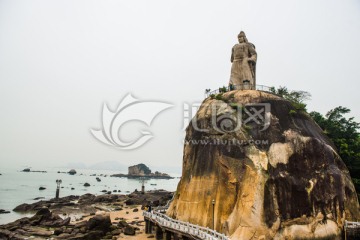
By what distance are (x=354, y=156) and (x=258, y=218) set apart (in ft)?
49.9

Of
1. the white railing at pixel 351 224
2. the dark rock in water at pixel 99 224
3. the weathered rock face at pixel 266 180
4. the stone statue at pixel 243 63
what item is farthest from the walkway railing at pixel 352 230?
the dark rock in water at pixel 99 224

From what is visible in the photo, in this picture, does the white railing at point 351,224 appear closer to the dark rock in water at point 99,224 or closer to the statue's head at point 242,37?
the statue's head at point 242,37

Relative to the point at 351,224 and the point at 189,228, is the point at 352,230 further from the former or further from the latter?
the point at 189,228

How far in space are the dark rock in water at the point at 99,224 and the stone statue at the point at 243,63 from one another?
20540mm

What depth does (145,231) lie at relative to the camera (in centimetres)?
3112

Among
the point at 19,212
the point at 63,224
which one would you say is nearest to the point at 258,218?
the point at 63,224

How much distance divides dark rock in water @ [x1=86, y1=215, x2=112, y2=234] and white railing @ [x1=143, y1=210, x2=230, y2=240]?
652 cm

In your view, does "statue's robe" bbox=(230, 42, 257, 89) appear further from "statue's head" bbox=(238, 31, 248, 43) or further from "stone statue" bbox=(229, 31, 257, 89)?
"statue's head" bbox=(238, 31, 248, 43)

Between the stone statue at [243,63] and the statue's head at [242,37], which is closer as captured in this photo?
the stone statue at [243,63]

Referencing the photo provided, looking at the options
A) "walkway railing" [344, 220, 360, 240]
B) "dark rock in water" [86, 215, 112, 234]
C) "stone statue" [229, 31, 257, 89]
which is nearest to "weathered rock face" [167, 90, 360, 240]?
"walkway railing" [344, 220, 360, 240]

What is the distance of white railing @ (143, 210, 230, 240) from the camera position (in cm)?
1968

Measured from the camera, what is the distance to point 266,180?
875 inches

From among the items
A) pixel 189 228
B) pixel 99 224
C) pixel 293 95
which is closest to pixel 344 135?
pixel 293 95

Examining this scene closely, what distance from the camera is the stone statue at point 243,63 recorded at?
32281mm
